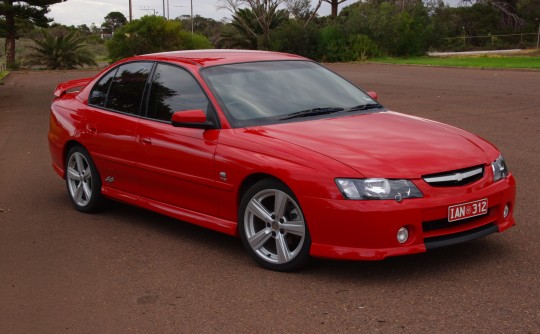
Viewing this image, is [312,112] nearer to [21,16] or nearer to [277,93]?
[277,93]

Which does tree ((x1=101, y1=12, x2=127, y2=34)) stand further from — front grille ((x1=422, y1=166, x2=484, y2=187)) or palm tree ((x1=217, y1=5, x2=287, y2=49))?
front grille ((x1=422, y1=166, x2=484, y2=187))

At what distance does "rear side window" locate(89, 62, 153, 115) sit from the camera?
7.26 meters

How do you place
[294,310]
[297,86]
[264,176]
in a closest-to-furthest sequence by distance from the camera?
[294,310] → [264,176] → [297,86]

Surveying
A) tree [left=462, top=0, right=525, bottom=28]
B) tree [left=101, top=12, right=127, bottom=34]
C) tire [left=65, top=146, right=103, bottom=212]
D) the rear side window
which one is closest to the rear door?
the rear side window

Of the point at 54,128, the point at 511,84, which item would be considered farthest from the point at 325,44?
the point at 54,128

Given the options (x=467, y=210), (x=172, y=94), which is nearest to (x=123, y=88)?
(x=172, y=94)

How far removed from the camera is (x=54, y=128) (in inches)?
328

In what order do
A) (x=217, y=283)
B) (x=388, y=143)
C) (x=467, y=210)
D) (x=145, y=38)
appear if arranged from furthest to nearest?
(x=145, y=38), (x=388, y=143), (x=217, y=283), (x=467, y=210)

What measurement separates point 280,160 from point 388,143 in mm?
764

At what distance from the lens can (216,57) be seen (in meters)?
7.01

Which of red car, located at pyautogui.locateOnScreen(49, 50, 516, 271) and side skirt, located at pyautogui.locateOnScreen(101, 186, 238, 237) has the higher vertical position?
red car, located at pyautogui.locateOnScreen(49, 50, 516, 271)

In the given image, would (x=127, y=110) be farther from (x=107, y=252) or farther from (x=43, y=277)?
(x=43, y=277)

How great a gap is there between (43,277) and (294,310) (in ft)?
6.49

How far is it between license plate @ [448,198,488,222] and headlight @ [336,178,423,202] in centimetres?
28
